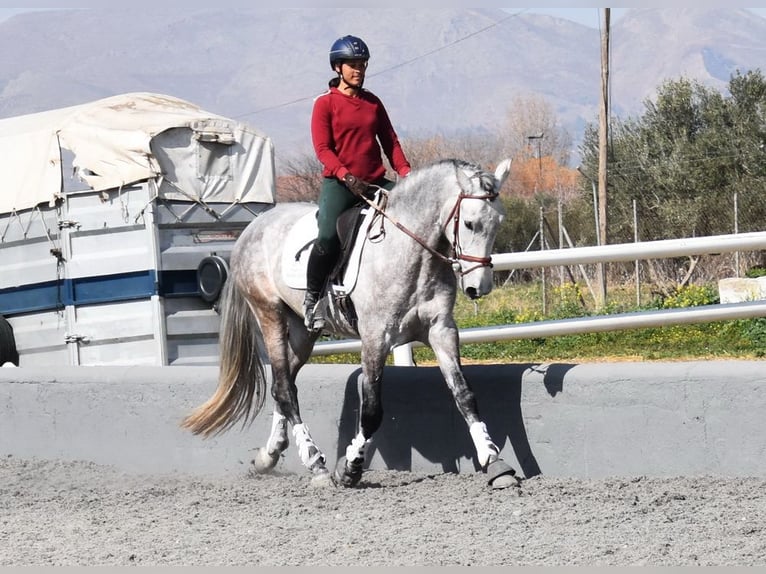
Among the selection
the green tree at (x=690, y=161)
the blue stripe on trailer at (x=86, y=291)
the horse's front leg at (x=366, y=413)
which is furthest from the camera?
the green tree at (x=690, y=161)

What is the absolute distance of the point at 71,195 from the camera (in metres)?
12.8

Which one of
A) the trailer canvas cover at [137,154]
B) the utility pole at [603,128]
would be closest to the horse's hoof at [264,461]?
the trailer canvas cover at [137,154]

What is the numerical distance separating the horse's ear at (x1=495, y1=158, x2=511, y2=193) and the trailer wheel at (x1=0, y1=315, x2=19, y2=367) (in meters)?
8.03

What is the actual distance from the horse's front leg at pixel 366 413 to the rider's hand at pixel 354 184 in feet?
3.10

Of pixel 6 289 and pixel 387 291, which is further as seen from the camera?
pixel 6 289

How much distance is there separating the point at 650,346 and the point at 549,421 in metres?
5.38

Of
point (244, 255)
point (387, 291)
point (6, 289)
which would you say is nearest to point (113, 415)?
point (244, 255)

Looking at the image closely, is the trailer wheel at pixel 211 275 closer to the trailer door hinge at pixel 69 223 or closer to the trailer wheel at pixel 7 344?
the trailer door hinge at pixel 69 223

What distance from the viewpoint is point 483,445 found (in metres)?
6.66

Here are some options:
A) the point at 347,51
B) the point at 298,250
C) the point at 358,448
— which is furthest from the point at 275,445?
the point at 347,51

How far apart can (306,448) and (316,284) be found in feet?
3.51

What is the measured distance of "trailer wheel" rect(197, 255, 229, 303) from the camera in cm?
1213

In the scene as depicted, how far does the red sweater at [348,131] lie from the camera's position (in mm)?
7180

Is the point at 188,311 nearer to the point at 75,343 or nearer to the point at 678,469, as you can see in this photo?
the point at 75,343
